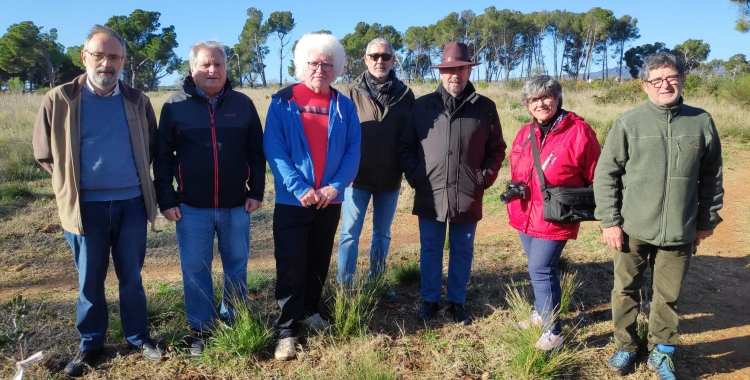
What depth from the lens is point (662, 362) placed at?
288cm

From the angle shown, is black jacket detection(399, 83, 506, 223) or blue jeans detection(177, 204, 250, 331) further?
black jacket detection(399, 83, 506, 223)

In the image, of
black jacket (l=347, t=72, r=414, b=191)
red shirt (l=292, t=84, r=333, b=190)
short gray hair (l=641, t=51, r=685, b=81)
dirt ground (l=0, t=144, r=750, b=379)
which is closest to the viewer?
Answer: short gray hair (l=641, t=51, r=685, b=81)

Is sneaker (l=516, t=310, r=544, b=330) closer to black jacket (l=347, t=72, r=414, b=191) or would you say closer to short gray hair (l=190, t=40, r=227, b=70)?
black jacket (l=347, t=72, r=414, b=191)

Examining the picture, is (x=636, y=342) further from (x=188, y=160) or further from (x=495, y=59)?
(x=495, y=59)

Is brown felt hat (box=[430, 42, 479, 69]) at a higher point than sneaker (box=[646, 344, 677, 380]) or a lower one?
higher

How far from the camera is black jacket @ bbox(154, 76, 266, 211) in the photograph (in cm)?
283

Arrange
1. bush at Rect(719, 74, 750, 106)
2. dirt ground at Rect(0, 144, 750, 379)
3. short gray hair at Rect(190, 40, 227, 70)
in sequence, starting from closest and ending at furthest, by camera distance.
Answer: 1. short gray hair at Rect(190, 40, 227, 70)
2. dirt ground at Rect(0, 144, 750, 379)
3. bush at Rect(719, 74, 750, 106)

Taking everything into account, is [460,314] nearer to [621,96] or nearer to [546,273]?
[546,273]

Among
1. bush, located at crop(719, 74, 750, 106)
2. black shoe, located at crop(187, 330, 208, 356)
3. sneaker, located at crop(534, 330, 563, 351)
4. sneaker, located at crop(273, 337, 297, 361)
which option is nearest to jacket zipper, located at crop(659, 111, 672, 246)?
sneaker, located at crop(534, 330, 563, 351)

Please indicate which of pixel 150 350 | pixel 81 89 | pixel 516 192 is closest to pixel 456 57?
pixel 516 192

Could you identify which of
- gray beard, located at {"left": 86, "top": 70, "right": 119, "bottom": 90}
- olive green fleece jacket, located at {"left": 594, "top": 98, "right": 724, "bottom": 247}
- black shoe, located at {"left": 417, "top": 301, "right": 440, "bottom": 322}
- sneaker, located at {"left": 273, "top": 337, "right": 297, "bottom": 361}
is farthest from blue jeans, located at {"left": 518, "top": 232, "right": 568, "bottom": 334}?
gray beard, located at {"left": 86, "top": 70, "right": 119, "bottom": 90}

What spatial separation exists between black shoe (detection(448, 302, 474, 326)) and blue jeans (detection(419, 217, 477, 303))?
0.04m

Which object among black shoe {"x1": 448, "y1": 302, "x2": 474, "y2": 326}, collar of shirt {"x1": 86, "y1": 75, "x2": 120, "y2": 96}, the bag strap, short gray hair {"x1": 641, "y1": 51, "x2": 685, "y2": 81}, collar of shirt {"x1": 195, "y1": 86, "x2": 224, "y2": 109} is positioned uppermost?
short gray hair {"x1": 641, "y1": 51, "x2": 685, "y2": 81}

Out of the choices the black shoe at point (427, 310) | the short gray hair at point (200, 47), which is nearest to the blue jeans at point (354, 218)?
the black shoe at point (427, 310)
